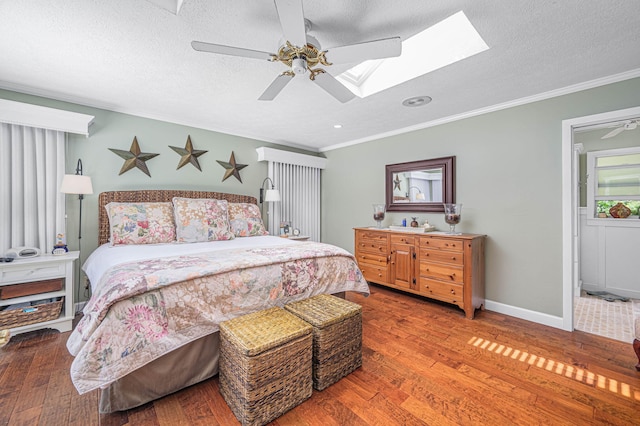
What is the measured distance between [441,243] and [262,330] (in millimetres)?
2274

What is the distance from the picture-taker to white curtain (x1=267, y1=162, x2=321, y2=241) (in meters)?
4.56

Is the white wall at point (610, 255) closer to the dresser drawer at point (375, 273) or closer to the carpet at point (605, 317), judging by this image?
the carpet at point (605, 317)

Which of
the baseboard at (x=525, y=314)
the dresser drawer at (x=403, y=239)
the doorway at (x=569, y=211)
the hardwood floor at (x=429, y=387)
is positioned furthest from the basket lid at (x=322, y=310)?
the doorway at (x=569, y=211)

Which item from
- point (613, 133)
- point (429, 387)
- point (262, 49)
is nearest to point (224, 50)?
point (262, 49)

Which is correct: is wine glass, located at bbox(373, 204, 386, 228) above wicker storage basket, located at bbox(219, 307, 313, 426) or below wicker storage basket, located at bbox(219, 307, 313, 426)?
above

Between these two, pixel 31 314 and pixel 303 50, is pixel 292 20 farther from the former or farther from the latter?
pixel 31 314

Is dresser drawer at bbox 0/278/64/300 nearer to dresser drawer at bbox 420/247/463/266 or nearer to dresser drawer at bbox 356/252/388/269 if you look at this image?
dresser drawer at bbox 356/252/388/269

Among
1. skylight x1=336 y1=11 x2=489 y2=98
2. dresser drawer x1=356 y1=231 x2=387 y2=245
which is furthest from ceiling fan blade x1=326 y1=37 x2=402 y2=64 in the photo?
dresser drawer x1=356 y1=231 x2=387 y2=245

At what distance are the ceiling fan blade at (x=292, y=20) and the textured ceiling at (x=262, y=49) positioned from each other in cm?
20

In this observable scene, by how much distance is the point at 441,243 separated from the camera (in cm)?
301

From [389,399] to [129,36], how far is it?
2.94 m

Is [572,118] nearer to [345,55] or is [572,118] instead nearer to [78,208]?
[345,55]

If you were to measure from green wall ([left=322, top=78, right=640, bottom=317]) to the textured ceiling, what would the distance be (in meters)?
0.21

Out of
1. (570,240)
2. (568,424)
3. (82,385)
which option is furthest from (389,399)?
(570,240)
